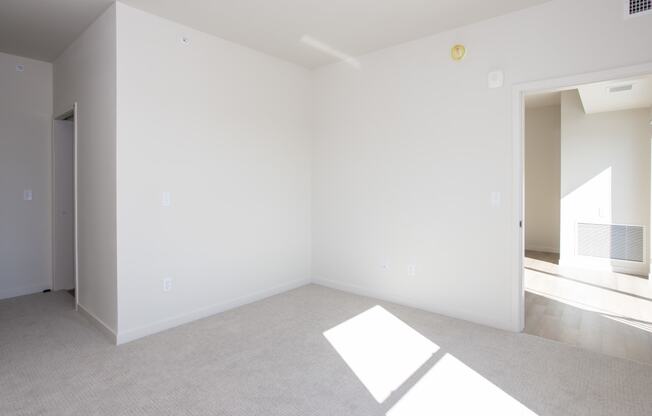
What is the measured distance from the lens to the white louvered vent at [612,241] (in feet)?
17.6

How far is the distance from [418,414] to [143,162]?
2750 millimetres

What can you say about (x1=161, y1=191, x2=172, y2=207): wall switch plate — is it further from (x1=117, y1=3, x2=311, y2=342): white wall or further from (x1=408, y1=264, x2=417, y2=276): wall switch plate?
(x1=408, y1=264, x2=417, y2=276): wall switch plate

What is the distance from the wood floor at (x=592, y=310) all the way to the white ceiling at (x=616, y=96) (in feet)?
7.63

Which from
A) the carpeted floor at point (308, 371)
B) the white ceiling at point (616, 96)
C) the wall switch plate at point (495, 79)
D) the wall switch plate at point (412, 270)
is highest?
the white ceiling at point (616, 96)

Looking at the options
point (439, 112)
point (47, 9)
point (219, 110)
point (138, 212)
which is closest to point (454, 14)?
point (439, 112)

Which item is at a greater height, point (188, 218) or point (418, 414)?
point (188, 218)

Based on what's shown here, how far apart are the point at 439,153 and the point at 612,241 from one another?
13.0 ft

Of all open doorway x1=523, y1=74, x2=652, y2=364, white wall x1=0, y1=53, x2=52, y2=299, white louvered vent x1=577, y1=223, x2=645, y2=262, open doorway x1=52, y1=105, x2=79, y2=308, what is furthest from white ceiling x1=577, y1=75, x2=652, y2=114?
white wall x1=0, y1=53, x2=52, y2=299

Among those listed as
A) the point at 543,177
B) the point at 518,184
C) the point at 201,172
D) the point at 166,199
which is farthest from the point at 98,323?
the point at 543,177

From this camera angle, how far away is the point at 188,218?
3375mm

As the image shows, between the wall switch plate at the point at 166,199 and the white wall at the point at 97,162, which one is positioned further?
the wall switch plate at the point at 166,199

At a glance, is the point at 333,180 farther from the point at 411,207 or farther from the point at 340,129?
the point at 411,207

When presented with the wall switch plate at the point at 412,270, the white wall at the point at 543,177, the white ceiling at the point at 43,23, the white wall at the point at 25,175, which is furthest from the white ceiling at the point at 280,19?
the white wall at the point at 543,177

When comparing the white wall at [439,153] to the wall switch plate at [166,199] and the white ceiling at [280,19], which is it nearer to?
the white ceiling at [280,19]
